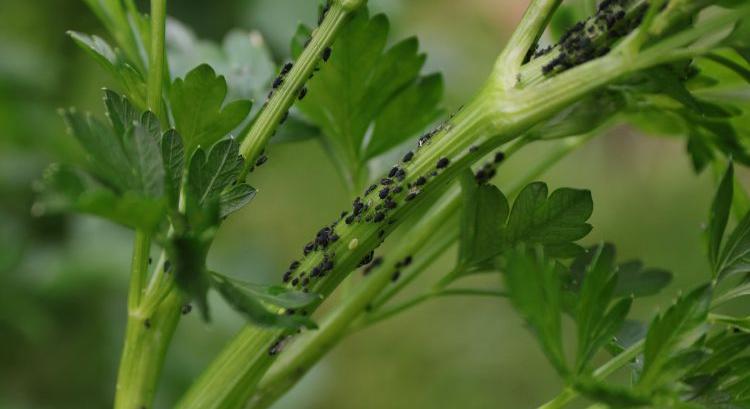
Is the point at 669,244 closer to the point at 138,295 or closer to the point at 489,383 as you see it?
the point at 489,383

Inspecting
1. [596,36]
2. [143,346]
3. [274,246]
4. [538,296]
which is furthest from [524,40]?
[274,246]

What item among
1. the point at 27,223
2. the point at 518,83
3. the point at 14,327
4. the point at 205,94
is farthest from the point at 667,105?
the point at 27,223

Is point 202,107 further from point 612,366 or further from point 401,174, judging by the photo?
point 612,366

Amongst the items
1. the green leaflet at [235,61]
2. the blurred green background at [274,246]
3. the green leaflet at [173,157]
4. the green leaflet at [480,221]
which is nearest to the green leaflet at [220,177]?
the green leaflet at [173,157]

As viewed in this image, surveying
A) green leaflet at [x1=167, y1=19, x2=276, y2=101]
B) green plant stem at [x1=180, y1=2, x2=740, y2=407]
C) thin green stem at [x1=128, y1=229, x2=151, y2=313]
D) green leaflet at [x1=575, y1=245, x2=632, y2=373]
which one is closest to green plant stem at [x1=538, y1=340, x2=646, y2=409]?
green leaflet at [x1=575, y1=245, x2=632, y2=373]

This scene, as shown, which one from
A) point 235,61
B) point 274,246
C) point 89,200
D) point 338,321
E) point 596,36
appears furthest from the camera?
point 274,246

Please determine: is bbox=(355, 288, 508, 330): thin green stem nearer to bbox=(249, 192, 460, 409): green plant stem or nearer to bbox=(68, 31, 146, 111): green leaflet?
bbox=(249, 192, 460, 409): green plant stem

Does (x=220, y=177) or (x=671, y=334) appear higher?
(x=220, y=177)
